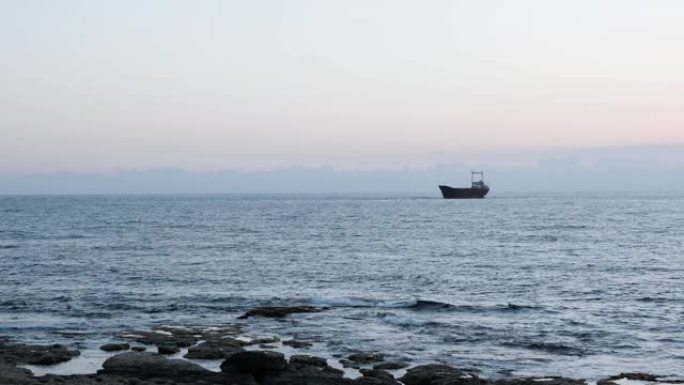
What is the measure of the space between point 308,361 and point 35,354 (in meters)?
10.1

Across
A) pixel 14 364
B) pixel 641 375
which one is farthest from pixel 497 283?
pixel 14 364

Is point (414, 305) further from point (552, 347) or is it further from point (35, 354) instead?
point (35, 354)

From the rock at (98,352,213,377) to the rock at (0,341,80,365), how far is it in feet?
7.90

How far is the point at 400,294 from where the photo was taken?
4950 cm

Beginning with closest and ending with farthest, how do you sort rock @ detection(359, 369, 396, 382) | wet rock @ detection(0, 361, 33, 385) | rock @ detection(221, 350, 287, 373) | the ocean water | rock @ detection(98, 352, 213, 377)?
wet rock @ detection(0, 361, 33, 385) → rock @ detection(359, 369, 396, 382) → rock @ detection(98, 352, 213, 377) → rock @ detection(221, 350, 287, 373) → the ocean water

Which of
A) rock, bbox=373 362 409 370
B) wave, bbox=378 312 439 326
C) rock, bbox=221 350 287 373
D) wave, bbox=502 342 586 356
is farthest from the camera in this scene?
wave, bbox=378 312 439 326

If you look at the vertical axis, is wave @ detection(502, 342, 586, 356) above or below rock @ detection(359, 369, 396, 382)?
below

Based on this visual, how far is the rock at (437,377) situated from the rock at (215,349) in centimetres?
733

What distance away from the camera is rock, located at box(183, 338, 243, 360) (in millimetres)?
30609

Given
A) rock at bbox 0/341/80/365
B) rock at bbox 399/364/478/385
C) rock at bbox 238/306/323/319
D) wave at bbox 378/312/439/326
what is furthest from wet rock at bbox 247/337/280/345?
rock at bbox 399/364/478/385

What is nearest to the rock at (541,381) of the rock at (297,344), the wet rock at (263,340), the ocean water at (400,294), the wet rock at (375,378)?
the ocean water at (400,294)

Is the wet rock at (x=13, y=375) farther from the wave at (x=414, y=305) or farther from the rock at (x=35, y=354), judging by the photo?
the wave at (x=414, y=305)

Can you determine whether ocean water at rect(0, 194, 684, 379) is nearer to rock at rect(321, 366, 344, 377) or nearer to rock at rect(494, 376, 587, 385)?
rock at rect(494, 376, 587, 385)

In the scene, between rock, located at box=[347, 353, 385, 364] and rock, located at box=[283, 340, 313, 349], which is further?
rock, located at box=[283, 340, 313, 349]
